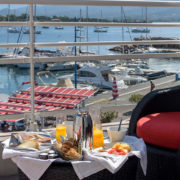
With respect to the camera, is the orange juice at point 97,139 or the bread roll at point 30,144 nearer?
the bread roll at point 30,144

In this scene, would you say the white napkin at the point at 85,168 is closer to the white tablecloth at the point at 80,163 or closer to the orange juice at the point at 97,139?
the white tablecloth at the point at 80,163

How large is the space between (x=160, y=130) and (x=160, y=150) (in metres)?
0.12

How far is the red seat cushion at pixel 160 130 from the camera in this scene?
2270 millimetres

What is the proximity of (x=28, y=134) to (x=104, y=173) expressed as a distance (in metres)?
0.46

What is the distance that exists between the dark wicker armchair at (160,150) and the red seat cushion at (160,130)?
40 millimetres

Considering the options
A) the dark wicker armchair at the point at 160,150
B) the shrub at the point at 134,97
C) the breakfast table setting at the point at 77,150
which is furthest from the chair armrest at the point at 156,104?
the shrub at the point at 134,97

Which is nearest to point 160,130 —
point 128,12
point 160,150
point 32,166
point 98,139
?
point 160,150

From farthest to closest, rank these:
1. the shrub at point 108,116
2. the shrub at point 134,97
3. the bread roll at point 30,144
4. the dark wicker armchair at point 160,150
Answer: the shrub at point 134,97, the shrub at point 108,116, the dark wicker armchair at point 160,150, the bread roll at point 30,144

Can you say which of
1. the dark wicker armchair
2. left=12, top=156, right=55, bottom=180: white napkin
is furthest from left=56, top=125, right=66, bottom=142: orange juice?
the dark wicker armchair

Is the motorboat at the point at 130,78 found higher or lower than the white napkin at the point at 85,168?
lower

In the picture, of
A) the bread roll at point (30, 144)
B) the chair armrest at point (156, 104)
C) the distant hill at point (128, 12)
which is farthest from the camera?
the distant hill at point (128, 12)

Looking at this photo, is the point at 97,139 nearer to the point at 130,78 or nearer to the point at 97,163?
the point at 97,163

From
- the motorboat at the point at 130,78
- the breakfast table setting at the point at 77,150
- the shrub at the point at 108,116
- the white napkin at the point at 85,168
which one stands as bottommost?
the motorboat at the point at 130,78

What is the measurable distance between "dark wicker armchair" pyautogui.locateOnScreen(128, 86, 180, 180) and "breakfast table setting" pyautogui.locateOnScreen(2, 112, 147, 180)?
422 mm
